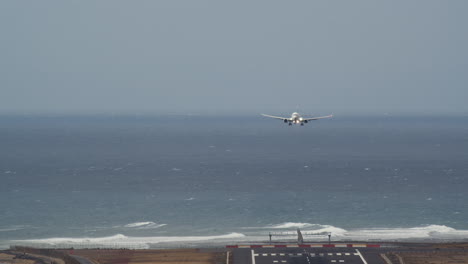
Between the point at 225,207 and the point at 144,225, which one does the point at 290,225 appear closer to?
the point at 225,207

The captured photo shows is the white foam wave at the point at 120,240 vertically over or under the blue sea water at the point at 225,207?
under

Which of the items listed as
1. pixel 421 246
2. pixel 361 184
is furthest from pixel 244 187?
pixel 421 246

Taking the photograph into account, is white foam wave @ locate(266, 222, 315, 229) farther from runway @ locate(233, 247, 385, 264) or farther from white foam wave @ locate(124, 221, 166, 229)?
runway @ locate(233, 247, 385, 264)

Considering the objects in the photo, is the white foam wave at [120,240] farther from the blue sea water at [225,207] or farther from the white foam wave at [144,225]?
the white foam wave at [144,225]

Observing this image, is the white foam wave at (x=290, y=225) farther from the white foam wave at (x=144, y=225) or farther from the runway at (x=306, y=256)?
the runway at (x=306, y=256)

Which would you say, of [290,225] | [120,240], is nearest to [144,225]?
[120,240]

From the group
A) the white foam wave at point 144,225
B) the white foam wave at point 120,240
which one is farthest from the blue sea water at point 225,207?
the white foam wave at point 120,240

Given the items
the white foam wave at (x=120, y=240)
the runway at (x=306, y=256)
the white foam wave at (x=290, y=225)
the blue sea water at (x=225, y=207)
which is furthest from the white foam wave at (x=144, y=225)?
the runway at (x=306, y=256)

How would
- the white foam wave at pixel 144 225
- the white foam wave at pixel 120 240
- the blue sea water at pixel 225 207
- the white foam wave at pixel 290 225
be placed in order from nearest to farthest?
the white foam wave at pixel 120 240 < the blue sea water at pixel 225 207 < the white foam wave at pixel 290 225 < the white foam wave at pixel 144 225

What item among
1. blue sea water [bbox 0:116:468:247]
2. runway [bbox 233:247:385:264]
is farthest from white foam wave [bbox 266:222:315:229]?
runway [bbox 233:247:385:264]

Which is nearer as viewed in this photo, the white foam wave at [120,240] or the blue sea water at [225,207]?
the white foam wave at [120,240]

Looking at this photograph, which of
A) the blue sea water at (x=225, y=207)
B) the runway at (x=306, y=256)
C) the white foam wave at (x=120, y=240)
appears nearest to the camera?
the runway at (x=306, y=256)

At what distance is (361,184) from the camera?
180125 mm

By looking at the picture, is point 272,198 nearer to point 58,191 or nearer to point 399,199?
point 399,199
